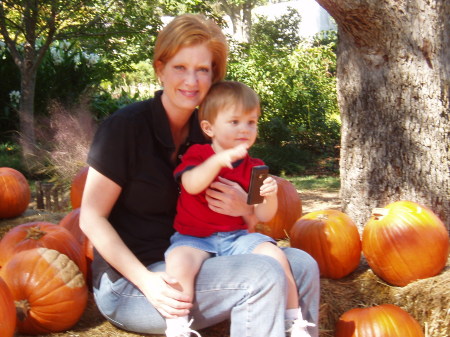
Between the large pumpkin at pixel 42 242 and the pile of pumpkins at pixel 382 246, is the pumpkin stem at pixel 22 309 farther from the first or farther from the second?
the pile of pumpkins at pixel 382 246

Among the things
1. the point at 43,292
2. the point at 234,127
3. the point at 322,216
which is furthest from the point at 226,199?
the point at 322,216

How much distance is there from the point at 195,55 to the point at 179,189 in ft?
1.93

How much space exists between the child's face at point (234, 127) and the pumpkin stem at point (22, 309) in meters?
1.10

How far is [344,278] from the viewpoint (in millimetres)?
3127

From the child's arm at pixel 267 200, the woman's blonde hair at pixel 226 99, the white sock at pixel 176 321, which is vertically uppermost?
the woman's blonde hair at pixel 226 99

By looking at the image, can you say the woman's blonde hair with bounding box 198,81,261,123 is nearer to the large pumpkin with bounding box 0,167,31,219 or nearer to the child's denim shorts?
the child's denim shorts

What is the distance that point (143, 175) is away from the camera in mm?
2262

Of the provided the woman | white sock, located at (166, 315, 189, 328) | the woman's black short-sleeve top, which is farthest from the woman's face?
white sock, located at (166, 315, 189, 328)

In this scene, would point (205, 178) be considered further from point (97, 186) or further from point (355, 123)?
point (355, 123)

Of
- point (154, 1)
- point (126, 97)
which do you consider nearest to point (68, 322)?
point (154, 1)

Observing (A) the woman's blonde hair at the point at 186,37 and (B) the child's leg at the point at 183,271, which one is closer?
(B) the child's leg at the point at 183,271

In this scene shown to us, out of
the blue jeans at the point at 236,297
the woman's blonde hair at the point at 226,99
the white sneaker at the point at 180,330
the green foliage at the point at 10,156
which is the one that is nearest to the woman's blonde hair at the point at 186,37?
the woman's blonde hair at the point at 226,99

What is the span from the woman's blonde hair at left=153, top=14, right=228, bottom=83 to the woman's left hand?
59 cm

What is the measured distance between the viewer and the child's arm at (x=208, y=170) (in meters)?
2.01
